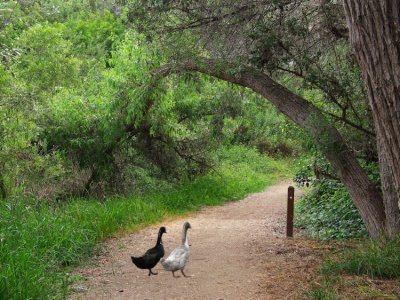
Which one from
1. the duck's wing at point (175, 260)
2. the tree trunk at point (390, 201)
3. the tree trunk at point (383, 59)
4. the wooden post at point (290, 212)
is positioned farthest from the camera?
the wooden post at point (290, 212)

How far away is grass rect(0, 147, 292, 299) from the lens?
5738mm

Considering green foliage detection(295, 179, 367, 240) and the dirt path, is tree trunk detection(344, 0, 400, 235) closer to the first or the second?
the dirt path

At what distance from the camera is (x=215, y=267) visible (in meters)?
7.90

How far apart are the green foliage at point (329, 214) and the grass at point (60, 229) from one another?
3400 millimetres

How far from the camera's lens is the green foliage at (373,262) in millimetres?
6312

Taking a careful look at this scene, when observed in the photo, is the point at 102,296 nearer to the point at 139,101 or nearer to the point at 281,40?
the point at 281,40

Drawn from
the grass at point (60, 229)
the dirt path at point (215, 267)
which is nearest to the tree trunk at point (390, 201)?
the dirt path at point (215, 267)

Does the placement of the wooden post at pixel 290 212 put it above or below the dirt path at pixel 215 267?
above

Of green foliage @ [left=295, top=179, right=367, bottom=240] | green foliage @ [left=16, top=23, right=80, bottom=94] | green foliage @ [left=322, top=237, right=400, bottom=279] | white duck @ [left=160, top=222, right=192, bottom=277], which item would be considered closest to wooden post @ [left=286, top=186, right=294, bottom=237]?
green foliage @ [left=295, top=179, right=367, bottom=240]

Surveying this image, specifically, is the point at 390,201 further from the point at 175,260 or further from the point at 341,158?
the point at 175,260

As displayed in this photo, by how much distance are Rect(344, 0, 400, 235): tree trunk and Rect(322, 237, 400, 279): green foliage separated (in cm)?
142

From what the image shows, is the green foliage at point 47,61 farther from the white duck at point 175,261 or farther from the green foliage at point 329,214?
the white duck at point 175,261

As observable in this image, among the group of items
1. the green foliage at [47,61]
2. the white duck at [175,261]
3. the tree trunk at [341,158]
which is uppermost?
the green foliage at [47,61]

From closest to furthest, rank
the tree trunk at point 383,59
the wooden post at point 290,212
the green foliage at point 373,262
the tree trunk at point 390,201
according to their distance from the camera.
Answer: the tree trunk at point 383,59
the green foliage at point 373,262
the tree trunk at point 390,201
the wooden post at point 290,212
